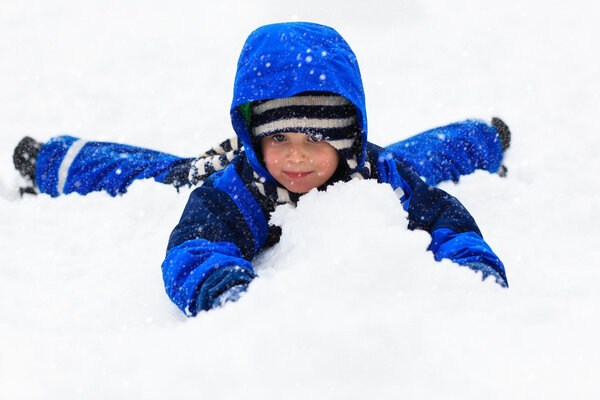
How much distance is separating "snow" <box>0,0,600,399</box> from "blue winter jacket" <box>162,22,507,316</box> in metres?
0.12

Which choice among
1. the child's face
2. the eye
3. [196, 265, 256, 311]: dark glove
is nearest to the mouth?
the child's face

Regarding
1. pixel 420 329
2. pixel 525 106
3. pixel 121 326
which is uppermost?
pixel 525 106

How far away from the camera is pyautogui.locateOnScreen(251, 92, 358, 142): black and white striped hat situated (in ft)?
6.10

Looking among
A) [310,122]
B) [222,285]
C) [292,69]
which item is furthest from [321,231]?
[292,69]

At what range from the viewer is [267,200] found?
1.94 metres

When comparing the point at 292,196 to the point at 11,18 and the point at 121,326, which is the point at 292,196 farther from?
the point at 11,18

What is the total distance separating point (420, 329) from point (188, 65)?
3567 millimetres

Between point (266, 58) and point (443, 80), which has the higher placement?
point (443, 80)

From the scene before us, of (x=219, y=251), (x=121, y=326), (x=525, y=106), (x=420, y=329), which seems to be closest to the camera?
(x=420, y=329)

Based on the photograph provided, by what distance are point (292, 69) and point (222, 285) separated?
70 cm

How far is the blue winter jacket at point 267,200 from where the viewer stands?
167cm

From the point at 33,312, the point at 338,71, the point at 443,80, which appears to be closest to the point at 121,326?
the point at 33,312

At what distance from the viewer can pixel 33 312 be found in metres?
1.64

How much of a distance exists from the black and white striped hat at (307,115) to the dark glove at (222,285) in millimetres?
522
